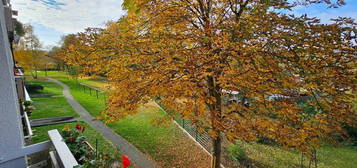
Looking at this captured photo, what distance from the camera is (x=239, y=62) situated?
3537 millimetres

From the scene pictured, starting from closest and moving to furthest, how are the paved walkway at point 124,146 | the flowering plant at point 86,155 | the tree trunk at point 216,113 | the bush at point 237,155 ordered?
the flowering plant at point 86,155
the tree trunk at point 216,113
the paved walkway at point 124,146
the bush at point 237,155

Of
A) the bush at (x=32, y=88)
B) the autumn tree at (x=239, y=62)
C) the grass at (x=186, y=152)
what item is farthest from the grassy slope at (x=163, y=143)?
the bush at (x=32, y=88)

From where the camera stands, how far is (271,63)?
3047 mm

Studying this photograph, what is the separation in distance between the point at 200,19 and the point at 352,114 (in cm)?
365

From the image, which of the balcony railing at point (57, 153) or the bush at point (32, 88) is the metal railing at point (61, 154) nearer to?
the balcony railing at point (57, 153)

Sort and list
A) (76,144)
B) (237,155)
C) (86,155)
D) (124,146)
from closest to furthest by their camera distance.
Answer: (86,155) < (76,144) < (237,155) < (124,146)

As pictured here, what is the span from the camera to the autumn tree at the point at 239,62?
2.98m

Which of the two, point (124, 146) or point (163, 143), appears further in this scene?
point (163, 143)

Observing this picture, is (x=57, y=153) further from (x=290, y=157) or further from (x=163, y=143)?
(x=290, y=157)

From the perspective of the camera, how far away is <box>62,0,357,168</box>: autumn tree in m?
2.98

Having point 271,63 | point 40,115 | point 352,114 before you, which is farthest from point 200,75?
point 40,115

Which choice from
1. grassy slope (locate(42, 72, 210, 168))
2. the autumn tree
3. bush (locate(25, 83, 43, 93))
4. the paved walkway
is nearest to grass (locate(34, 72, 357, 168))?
grassy slope (locate(42, 72, 210, 168))

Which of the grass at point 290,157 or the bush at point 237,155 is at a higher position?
the bush at point 237,155

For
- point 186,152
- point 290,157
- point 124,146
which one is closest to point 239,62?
point 186,152
